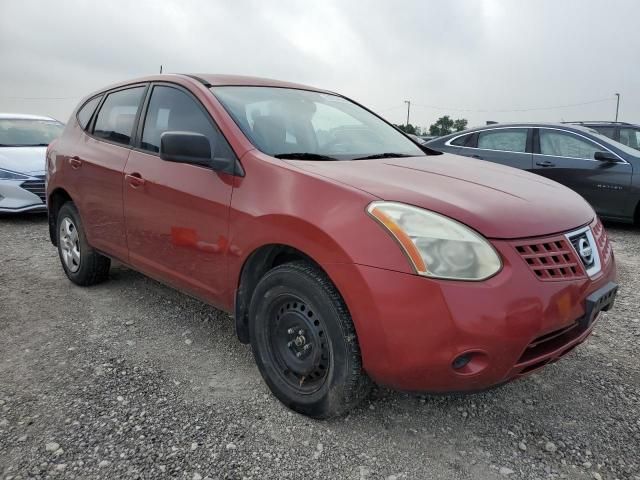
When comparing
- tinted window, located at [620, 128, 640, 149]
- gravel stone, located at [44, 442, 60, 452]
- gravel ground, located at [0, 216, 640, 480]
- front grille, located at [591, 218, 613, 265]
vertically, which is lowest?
gravel stone, located at [44, 442, 60, 452]

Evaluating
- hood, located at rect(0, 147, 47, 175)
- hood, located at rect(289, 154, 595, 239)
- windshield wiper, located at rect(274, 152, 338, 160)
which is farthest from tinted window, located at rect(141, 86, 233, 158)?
hood, located at rect(0, 147, 47, 175)

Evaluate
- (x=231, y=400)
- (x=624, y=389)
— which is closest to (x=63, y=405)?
(x=231, y=400)

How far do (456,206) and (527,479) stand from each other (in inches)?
43.8

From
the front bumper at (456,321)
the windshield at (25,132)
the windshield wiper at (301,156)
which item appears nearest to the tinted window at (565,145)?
the windshield wiper at (301,156)

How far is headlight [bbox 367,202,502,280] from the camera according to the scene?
77.2 inches

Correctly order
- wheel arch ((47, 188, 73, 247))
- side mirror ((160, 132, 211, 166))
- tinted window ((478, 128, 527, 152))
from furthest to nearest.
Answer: tinted window ((478, 128, 527, 152)) → wheel arch ((47, 188, 73, 247)) → side mirror ((160, 132, 211, 166))

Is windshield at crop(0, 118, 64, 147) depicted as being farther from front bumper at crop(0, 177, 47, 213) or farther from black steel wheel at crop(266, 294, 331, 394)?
black steel wheel at crop(266, 294, 331, 394)

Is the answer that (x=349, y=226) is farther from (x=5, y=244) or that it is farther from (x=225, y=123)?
(x=5, y=244)

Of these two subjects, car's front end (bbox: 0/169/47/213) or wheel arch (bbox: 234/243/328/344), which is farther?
car's front end (bbox: 0/169/47/213)

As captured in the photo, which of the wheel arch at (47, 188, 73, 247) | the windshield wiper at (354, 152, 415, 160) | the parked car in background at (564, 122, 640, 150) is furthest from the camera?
the parked car in background at (564, 122, 640, 150)

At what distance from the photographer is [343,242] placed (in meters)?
2.10

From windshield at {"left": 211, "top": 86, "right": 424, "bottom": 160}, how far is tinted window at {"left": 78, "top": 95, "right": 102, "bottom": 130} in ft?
5.13

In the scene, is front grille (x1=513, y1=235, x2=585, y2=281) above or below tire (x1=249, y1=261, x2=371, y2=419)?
above

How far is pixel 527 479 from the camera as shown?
2096mm
